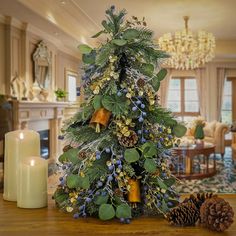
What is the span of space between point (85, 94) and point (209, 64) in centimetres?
981

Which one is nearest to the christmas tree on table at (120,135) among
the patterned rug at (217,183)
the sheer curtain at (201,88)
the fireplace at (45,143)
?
the patterned rug at (217,183)

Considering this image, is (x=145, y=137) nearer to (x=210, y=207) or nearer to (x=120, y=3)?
(x=210, y=207)

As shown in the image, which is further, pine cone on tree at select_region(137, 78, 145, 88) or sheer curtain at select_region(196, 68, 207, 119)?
sheer curtain at select_region(196, 68, 207, 119)

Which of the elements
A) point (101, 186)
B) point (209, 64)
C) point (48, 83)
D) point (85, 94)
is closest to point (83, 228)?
point (101, 186)

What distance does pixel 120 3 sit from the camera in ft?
18.8

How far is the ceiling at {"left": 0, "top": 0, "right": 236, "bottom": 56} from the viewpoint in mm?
5262

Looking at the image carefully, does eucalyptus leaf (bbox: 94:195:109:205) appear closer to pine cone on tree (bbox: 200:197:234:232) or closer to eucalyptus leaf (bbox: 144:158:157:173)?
eucalyptus leaf (bbox: 144:158:157:173)

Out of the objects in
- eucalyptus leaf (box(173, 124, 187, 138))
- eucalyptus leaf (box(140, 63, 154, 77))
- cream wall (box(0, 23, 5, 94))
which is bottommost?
eucalyptus leaf (box(173, 124, 187, 138))

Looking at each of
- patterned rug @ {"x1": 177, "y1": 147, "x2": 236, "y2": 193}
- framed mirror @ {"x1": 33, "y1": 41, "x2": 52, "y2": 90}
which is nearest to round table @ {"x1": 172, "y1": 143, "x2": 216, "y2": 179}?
patterned rug @ {"x1": 177, "y1": 147, "x2": 236, "y2": 193}

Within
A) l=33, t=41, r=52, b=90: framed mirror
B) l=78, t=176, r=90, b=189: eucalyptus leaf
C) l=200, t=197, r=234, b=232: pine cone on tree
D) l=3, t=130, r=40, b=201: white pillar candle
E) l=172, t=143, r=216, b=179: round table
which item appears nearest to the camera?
l=200, t=197, r=234, b=232: pine cone on tree

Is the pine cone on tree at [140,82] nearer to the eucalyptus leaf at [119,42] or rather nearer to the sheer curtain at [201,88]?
the eucalyptus leaf at [119,42]

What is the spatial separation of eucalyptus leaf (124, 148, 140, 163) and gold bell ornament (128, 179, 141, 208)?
0.22 ft

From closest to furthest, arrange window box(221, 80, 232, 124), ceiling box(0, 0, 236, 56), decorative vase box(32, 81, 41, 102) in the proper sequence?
ceiling box(0, 0, 236, 56) → decorative vase box(32, 81, 41, 102) → window box(221, 80, 232, 124)

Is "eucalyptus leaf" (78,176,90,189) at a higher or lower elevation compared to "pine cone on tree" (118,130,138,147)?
lower
